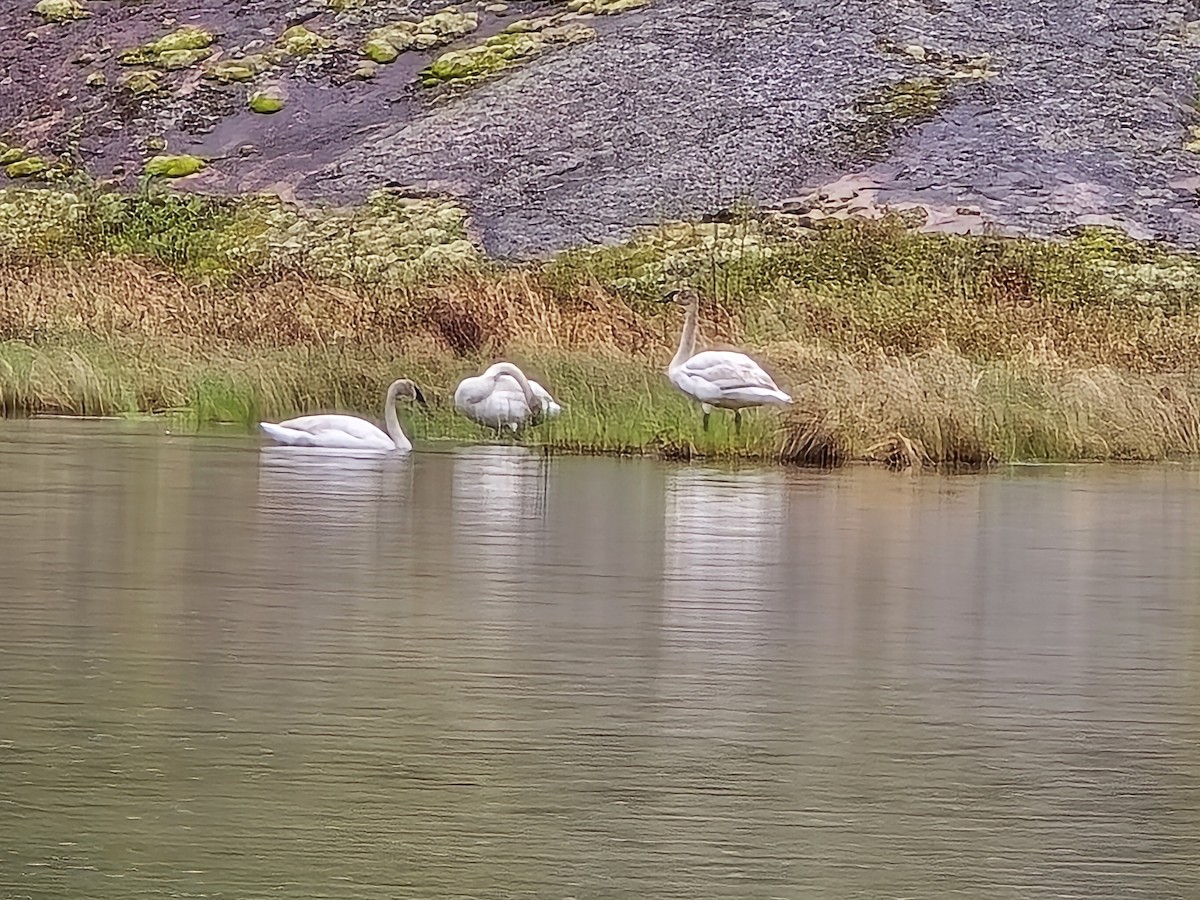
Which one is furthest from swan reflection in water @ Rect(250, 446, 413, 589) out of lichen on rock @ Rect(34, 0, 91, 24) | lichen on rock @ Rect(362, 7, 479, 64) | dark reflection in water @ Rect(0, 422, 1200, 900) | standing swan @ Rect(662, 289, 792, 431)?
lichen on rock @ Rect(34, 0, 91, 24)

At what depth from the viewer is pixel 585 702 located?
6.09 metres

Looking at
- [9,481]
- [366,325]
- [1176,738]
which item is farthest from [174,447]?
[1176,738]

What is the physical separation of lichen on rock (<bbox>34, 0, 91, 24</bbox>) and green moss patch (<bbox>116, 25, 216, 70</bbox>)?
4.76ft

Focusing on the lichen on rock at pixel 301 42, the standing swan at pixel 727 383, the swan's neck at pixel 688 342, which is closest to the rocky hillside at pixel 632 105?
the lichen on rock at pixel 301 42

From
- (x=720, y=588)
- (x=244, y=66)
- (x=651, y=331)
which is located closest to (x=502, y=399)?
(x=651, y=331)

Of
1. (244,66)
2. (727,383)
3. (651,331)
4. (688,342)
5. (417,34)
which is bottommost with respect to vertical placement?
(727,383)

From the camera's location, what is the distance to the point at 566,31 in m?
37.8

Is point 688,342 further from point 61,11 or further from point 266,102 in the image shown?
point 61,11

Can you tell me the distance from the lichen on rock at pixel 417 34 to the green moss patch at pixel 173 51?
2393 mm

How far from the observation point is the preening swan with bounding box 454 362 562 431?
1524 cm

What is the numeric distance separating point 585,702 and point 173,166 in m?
30.1

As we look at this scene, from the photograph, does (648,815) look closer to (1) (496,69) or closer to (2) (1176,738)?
(2) (1176,738)

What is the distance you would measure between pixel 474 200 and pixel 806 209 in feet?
12.8

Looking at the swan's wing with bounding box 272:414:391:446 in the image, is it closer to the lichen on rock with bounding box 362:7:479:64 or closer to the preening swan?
the preening swan
